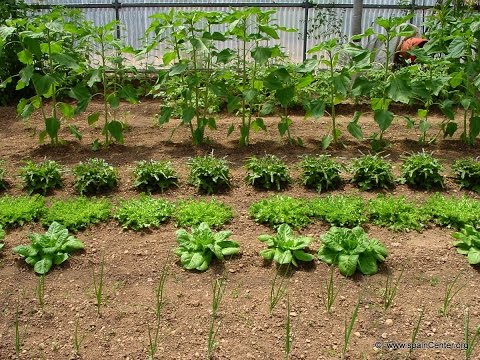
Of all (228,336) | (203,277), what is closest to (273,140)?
(203,277)

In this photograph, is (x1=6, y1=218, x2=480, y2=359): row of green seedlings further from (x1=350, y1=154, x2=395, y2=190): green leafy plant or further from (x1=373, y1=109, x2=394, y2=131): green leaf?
(x1=373, y1=109, x2=394, y2=131): green leaf

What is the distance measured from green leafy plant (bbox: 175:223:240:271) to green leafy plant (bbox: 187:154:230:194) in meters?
0.93

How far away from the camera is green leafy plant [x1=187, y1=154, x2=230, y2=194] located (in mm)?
5051

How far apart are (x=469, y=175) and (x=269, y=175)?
1.80 metres

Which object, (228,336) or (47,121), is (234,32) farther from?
(228,336)

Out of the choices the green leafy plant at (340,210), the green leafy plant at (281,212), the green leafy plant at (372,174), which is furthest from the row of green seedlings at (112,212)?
the green leafy plant at (372,174)

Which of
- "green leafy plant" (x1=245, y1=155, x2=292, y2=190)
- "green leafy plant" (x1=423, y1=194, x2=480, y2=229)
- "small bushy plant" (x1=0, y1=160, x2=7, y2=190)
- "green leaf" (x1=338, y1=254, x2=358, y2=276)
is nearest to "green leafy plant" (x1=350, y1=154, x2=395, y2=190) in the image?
"green leafy plant" (x1=423, y1=194, x2=480, y2=229)

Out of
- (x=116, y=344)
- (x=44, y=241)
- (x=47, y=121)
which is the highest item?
(x=47, y=121)

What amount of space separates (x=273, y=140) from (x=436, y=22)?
9.53 feet

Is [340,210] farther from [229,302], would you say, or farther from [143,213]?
[143,213]

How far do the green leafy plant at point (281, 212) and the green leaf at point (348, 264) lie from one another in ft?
2.08

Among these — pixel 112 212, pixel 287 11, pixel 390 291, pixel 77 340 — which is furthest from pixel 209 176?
pixel 287 11

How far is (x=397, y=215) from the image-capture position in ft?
15.0

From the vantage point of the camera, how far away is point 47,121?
19.2ft
